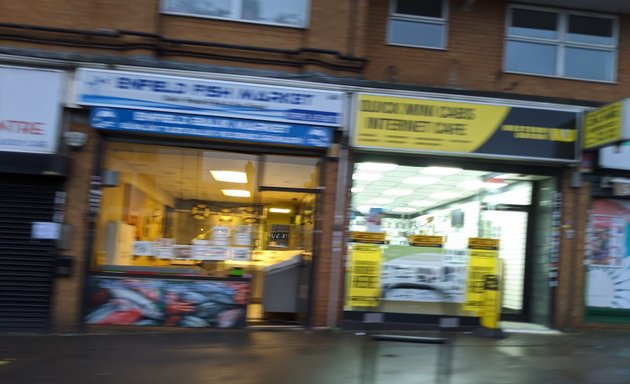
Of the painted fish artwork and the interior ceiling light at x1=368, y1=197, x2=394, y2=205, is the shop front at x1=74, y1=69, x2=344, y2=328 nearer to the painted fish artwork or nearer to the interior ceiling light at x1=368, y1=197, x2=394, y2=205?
the painted fish artwork

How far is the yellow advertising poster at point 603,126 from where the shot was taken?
862cm

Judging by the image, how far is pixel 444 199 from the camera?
10.1 metres

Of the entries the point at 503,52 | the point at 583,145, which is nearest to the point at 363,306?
the point at 583,145

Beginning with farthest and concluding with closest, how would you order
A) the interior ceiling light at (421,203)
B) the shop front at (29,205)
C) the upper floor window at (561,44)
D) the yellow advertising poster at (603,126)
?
1. the upper floor window at (561,44)
2. the interior ceiling light at (421,203)
3. the shop front at (29,205)
4. the yellow advertising poster at (603,126)

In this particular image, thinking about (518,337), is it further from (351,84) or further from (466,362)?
(351,84)

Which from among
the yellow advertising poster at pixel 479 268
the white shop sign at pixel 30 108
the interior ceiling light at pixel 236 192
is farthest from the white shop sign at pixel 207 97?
the yellow advertising poster at pixel 479 268

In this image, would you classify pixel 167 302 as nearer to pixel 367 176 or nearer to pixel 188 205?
pixel 188 205

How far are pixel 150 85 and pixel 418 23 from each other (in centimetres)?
485

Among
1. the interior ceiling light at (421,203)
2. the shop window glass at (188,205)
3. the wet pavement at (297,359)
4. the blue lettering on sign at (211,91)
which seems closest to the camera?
the wet pavement at (297,359)

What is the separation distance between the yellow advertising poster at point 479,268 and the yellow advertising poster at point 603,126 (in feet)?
7.38

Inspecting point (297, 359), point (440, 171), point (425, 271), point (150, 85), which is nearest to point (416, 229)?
point (425, 271)

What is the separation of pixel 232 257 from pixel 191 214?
0.97 m

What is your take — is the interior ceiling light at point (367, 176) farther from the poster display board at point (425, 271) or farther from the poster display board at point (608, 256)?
the poster display board at point (608, 256)

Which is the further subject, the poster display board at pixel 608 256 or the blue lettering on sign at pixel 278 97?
the poster display board at pixel 608 256
